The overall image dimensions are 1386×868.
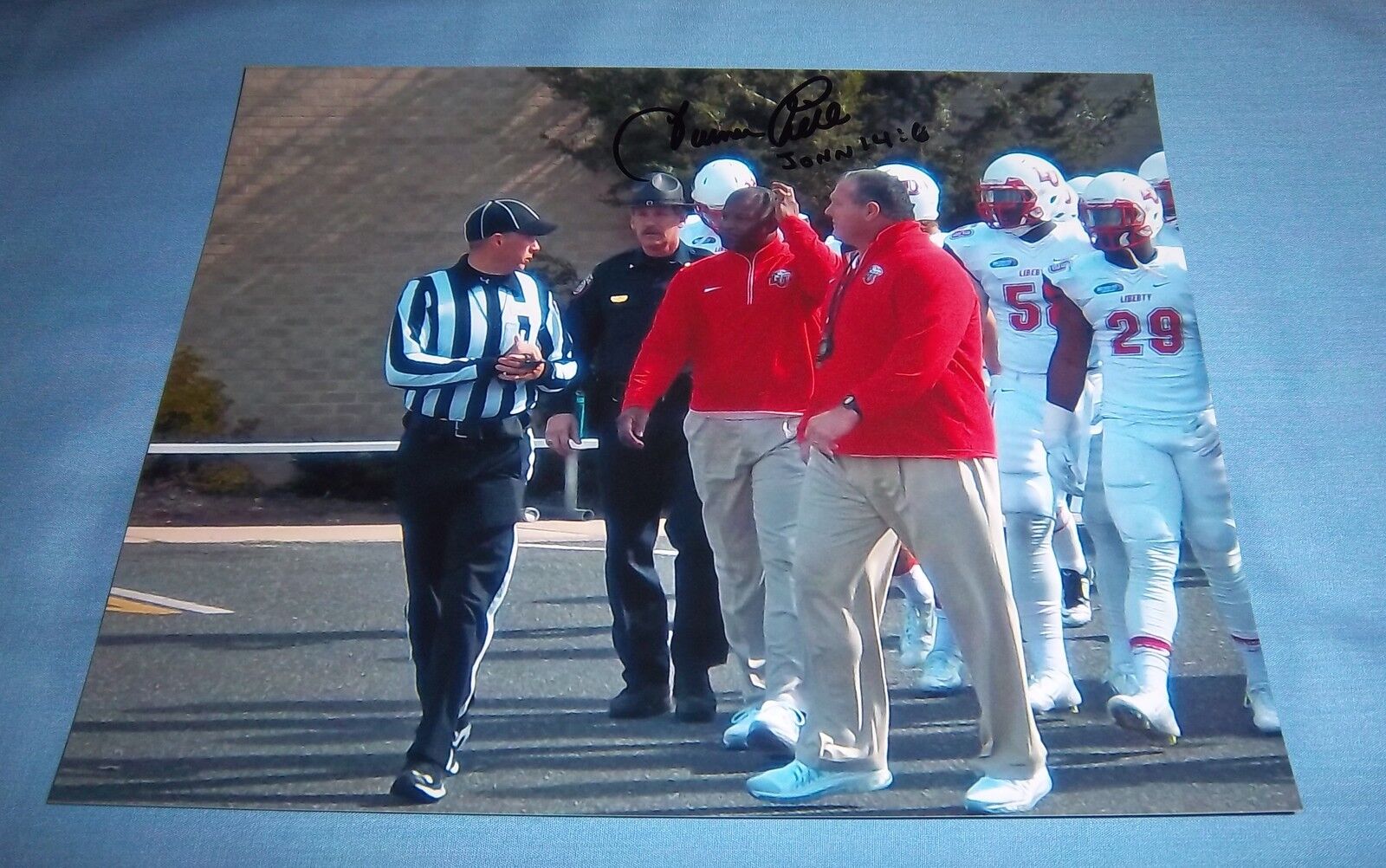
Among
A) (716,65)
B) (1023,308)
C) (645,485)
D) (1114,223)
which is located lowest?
(645,485)

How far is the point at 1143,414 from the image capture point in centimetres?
217

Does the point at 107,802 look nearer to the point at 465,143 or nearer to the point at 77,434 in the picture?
the point at 77,434

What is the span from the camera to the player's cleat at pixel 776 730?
6.62 feet

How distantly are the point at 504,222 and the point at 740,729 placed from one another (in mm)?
1017

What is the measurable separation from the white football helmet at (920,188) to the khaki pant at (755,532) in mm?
450

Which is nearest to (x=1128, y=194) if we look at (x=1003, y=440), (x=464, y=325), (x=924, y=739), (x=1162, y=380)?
(x=1162, y=380)

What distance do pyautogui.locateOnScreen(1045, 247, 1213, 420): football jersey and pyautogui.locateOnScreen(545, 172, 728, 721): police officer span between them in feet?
2.29

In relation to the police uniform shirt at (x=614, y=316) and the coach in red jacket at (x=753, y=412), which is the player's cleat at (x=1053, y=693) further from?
the police uniform shirt at (x=614, y=316)

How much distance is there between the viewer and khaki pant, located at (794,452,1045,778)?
1.97 meters

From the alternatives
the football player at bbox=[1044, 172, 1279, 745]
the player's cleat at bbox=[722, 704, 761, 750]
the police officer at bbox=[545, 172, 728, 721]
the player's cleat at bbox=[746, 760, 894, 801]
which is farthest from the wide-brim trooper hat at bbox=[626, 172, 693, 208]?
the player's cleat at bbox=[746, 760, 894, 801]

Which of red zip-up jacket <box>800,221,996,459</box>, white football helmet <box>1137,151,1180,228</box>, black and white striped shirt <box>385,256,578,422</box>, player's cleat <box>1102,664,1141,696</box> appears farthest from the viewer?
white football helmet <box>1137,151,1180,228</box>

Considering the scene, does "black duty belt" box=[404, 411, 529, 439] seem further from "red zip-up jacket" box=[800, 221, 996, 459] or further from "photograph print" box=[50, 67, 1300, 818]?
"red zip-up jacket" box=[800, 221, 996, 459]

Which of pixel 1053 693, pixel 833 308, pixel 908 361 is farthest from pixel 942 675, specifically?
pixel 833 308

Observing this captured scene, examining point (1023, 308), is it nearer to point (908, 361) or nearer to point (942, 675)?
point (908, 361)
